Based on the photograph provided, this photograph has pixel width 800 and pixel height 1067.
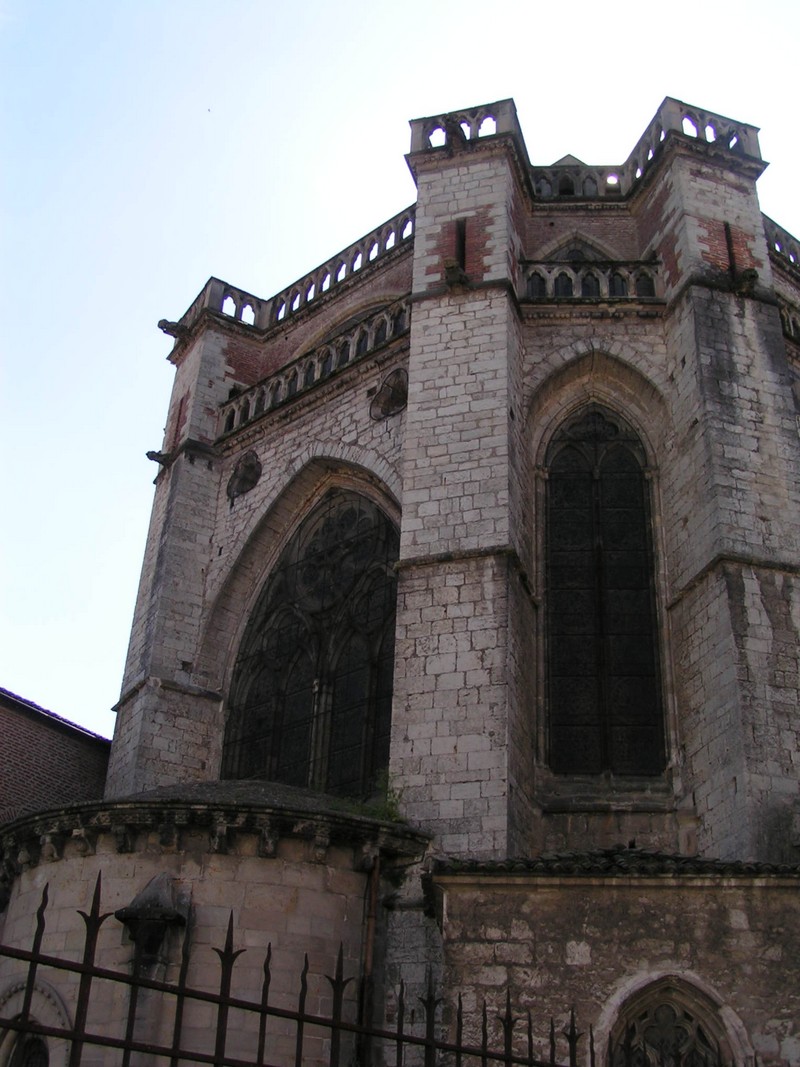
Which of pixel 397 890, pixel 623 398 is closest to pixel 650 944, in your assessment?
pixel 397 890

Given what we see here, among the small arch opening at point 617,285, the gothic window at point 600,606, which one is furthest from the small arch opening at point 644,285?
the gothic window at point 600,606

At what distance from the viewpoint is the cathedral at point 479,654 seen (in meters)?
7.36

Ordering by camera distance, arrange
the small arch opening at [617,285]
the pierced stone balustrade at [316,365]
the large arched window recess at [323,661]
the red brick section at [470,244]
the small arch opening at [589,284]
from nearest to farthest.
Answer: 1. the large arched window recess at [323,661]
2. the red brick section at [470,244]
3. the small arch opening at [617,285]
4. the small arch opening at [589,284]
5. the pierced stone balustrade at [316,365]

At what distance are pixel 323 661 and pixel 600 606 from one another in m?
3.24

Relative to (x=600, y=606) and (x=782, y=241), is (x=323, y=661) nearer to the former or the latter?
(x=600, y=606)

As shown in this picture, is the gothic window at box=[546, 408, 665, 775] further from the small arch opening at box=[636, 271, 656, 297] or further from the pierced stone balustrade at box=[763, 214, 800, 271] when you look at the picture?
the pierced stone balustrade at box=[763, 214, 800, 271]

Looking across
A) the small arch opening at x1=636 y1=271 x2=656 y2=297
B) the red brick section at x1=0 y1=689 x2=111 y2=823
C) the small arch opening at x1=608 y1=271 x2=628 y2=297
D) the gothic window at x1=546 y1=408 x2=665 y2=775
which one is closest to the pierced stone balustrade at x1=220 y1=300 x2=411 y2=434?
the small arch opening at x1=608 y1=271 x2=628 y2=297

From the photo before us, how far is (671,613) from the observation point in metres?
11.1

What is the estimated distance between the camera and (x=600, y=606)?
11.5 metres

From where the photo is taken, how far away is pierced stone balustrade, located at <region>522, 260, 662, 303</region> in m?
13.0

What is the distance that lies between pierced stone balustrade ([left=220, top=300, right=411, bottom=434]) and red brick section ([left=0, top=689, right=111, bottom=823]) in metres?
4.42

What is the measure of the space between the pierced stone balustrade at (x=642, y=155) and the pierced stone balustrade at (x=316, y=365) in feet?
9.63

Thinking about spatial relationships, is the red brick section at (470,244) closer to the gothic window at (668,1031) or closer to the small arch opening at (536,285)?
the small arch opening at (536,285)

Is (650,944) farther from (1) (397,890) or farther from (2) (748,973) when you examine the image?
(1) (397,890)
